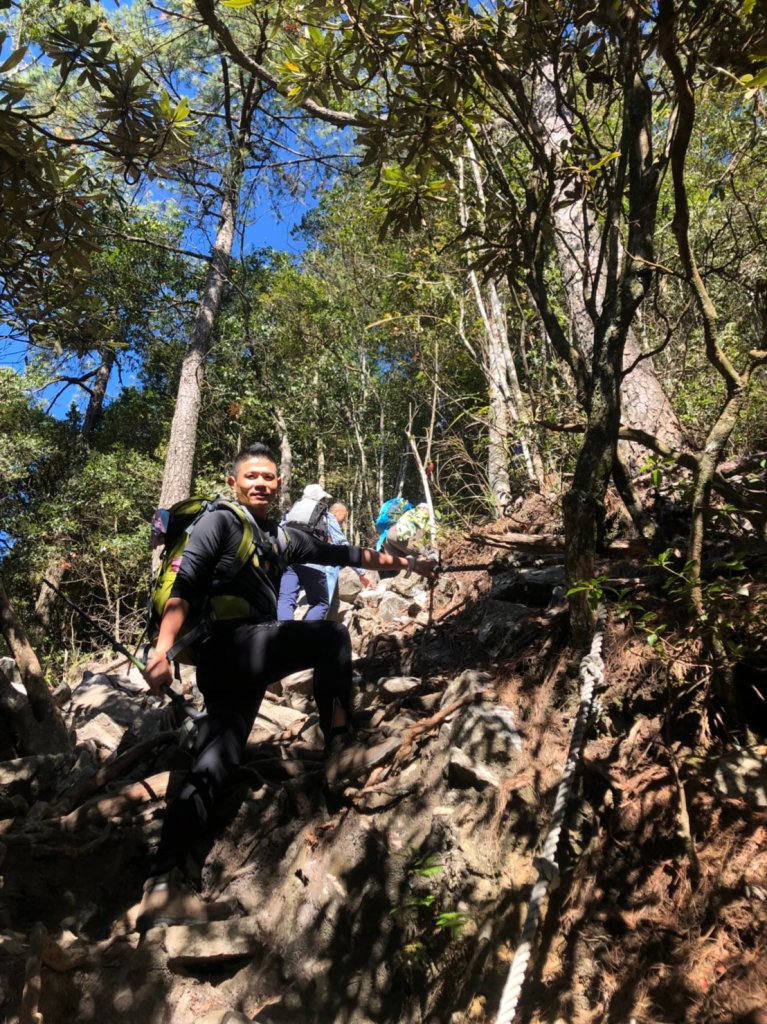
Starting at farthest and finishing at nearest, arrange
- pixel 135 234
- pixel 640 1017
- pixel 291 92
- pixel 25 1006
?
pixel 135 234
pixel 291 92
pixel 25 1006
pixel 640 1017

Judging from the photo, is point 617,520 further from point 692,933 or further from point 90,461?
point 90,461

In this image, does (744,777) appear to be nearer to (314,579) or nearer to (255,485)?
(255,485)

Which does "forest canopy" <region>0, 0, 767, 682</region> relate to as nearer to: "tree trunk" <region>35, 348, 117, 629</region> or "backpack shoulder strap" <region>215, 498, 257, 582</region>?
"tree trunk" <region>35, 348, 117, 629</region>

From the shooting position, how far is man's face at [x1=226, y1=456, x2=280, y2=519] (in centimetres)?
343

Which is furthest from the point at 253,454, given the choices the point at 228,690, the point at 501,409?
the point at 501,409

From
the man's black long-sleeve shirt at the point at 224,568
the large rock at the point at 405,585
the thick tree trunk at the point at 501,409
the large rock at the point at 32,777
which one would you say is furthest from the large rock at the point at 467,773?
the large rock at the point at 405,585

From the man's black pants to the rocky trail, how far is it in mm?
324

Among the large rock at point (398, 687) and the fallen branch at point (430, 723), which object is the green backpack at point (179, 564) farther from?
the large rock at point (398, 687)

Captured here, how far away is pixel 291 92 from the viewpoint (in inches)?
151

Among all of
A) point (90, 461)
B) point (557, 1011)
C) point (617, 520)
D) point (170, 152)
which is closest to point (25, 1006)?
point (557, 1011)

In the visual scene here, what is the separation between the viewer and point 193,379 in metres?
10.9

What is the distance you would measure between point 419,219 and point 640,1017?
157 inches

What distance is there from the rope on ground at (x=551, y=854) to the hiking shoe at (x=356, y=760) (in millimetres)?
1052

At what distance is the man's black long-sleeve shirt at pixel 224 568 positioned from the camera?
9.98ft
